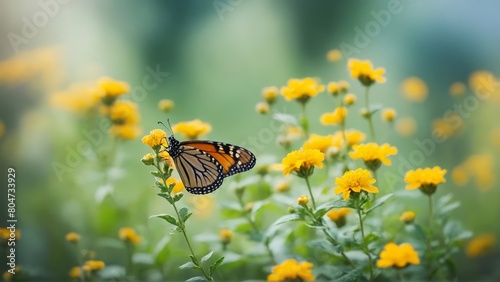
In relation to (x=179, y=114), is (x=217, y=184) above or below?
below

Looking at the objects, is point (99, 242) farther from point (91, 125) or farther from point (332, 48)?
point (332, 48)

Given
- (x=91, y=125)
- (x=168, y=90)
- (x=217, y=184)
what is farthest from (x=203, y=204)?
(x=168, y=90)

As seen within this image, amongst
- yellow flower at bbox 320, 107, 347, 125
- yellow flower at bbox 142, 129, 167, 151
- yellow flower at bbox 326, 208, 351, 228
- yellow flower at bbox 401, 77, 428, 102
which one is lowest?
yellow flower at bbox 326, 208, 351, 228

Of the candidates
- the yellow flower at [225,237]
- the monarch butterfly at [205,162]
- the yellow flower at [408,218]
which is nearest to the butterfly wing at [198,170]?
the monarch butterfly at [205,162]

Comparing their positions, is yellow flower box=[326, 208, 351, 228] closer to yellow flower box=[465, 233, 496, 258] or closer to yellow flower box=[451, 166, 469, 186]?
yellow flower box=[465, 233, 496, 258]

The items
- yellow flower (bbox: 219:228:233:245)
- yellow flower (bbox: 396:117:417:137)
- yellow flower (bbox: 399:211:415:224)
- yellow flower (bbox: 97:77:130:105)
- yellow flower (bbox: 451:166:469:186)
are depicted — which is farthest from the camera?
yellow flower (bbox: 396:117:417:137)

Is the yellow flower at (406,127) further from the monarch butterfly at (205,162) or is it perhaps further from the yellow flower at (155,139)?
the yellow flower at (155,139)

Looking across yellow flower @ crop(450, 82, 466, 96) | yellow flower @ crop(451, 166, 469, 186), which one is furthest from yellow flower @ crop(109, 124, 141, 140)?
yellow flower @ crop(450, 82, 466, 96)
